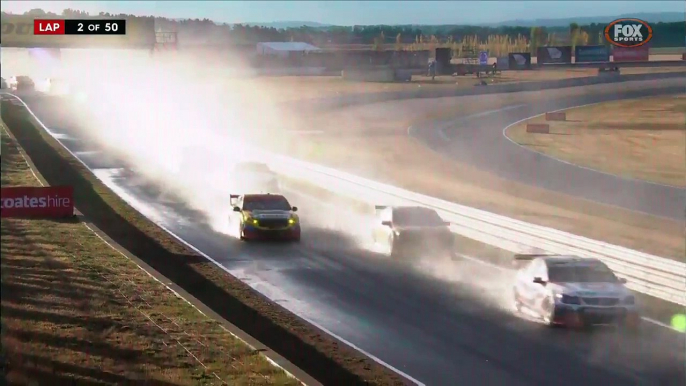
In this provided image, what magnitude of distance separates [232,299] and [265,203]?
7.74 meters

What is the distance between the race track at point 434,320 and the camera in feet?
40.1

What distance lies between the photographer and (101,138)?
5588 centimetres

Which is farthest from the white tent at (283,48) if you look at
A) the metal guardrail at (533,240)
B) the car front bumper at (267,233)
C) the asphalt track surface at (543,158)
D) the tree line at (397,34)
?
the car front bumper at (267,233)

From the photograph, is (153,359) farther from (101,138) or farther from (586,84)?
(586,84)

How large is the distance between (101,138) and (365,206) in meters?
29.9

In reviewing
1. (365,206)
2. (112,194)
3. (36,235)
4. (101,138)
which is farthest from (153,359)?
(101,138)

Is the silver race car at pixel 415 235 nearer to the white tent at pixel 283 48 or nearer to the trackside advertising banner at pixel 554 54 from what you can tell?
the trackside advertising banner at pixel 554 54

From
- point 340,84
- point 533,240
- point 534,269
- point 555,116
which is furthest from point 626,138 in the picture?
point 340,84

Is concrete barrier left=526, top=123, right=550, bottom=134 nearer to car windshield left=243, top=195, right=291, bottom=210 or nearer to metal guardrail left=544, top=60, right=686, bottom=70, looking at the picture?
metal guardrail left=544, top=60, right=686, bottom=70

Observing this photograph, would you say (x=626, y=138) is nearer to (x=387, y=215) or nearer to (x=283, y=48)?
(x=387, y=215)

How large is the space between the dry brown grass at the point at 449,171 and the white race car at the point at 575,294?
7637 millimetres

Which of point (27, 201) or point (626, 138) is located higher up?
point (27, 201)

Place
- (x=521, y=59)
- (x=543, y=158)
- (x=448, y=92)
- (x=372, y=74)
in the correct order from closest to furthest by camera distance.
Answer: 1. (x=543, y=158)
2. (x=448, y=92)
3. (x=372, y=74)
4. (x=521, y=59)

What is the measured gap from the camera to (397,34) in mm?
99125
